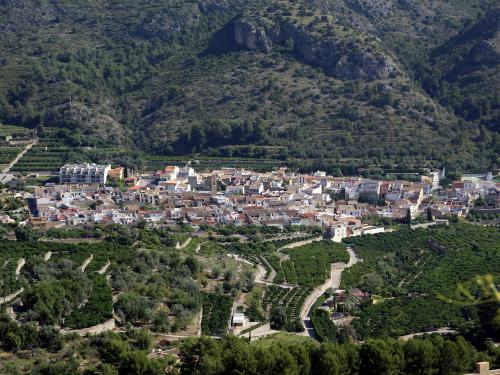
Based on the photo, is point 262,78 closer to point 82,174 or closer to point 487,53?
point 487,53

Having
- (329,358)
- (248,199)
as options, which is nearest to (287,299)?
(329,358)

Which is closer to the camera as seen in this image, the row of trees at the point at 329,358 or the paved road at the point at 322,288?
the row of trees at the point at 329,358

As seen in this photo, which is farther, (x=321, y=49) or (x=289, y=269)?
(x=321, y=49)

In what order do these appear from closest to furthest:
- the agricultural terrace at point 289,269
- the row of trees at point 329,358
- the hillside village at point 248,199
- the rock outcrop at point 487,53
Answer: the row of trees at point 329,358
the agricultural terrace at point 289,269
the hillside village at point 248,199
the rock outcrop at point 487,53

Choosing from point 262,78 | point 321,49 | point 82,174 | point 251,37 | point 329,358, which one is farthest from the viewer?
point 251,37

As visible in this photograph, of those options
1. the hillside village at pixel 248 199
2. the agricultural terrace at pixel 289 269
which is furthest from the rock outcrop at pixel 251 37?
the agricultural terrace at pixel 289 269

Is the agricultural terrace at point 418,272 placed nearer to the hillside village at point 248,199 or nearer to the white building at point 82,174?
the hillside village at point 248,199

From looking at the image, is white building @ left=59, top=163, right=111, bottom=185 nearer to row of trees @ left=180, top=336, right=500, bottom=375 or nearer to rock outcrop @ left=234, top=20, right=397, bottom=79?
rock outcrop @ left=234, top=20, right=397, bottom=79
